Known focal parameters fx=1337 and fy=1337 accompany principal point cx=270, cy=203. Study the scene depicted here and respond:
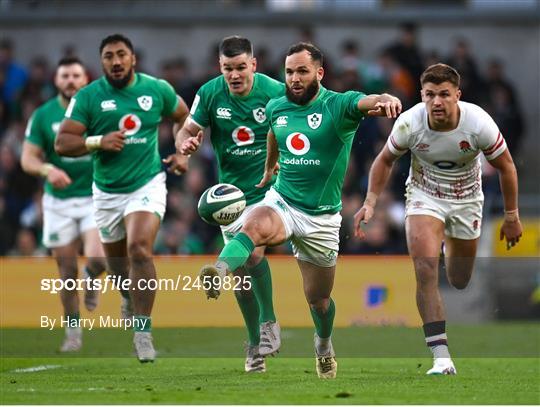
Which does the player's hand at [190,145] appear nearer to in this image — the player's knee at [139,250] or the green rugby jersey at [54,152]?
the player's knee at [139,250]

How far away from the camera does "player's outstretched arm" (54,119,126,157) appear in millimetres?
12977

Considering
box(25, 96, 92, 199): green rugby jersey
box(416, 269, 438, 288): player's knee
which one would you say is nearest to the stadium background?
box(25, 96, 92, 199): green rugby jersey

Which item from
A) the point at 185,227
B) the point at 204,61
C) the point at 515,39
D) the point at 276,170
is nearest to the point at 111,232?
the point at 276,170

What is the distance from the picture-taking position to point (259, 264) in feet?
39.9

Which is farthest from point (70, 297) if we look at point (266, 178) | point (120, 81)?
point (266, 178)

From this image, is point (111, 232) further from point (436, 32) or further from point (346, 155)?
point (436, 32)

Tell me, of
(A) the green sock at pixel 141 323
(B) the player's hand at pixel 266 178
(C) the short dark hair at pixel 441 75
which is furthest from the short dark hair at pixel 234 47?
(A) the green sock at pixel 141 323

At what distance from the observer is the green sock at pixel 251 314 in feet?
40.0

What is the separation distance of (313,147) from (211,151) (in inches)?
451

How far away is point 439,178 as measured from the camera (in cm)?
1210

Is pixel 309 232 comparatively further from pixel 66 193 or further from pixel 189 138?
pixel 66 193

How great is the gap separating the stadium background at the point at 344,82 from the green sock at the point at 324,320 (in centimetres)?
511

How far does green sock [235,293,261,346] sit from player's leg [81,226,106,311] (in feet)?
10.4

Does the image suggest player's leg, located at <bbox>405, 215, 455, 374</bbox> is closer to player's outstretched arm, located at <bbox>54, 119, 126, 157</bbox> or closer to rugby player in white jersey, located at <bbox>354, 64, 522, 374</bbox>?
rugby player in white jersey, located at <bbox>354, 64, 522, 374</bbox>
